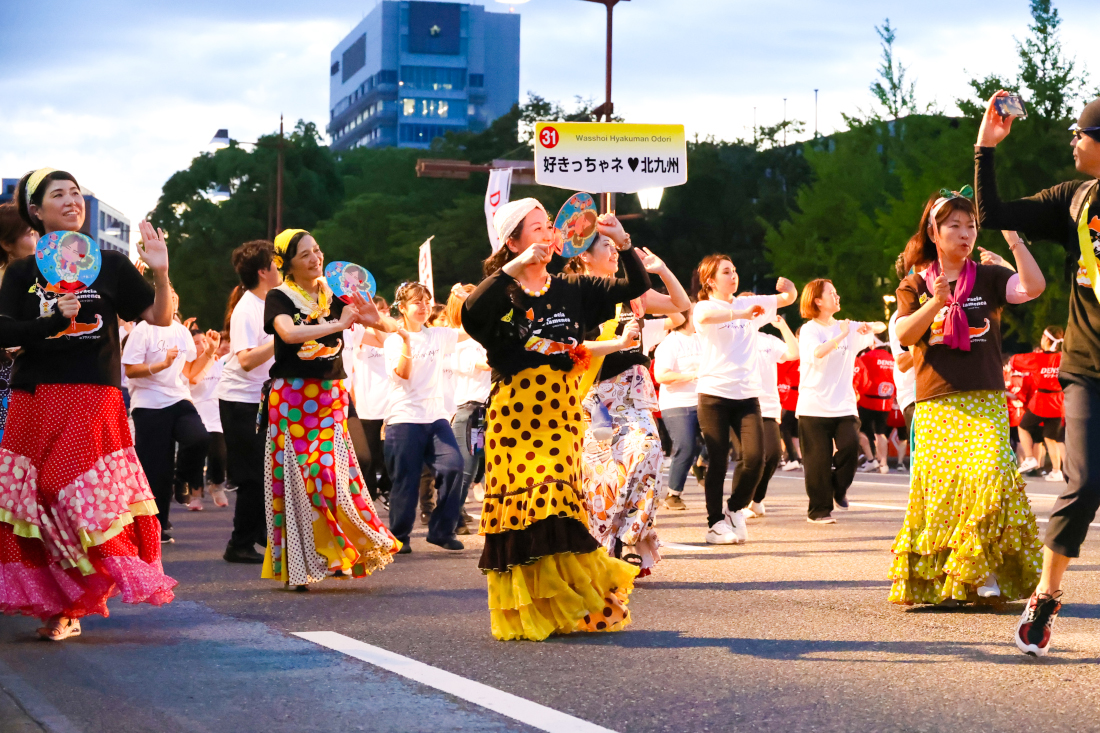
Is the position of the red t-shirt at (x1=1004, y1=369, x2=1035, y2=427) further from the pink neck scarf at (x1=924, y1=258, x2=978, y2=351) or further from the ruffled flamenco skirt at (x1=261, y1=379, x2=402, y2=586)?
the ruffled flamenco skirt at (x1=261, y1=379, x2=402, y2=586)

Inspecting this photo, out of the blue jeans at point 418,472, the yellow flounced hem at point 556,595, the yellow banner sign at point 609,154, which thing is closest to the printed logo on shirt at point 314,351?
the blue jeans at point 418,472

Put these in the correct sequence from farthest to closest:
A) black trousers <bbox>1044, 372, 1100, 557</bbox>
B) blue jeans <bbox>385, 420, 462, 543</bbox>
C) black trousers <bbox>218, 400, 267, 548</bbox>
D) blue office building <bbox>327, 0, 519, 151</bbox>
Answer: blue office building <bbox>327, 0, 519, 151</bbox>, blue jeans <bbox>385, 420, 462, 543</bbox>, black trousers <bbox>218, 400, 267, 548</bbox>, black trousers <bbox>1044, 372, 1100, 557</bbox>

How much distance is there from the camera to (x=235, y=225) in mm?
61688

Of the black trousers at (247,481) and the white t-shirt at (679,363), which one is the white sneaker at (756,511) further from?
the black trousers at (247,481)

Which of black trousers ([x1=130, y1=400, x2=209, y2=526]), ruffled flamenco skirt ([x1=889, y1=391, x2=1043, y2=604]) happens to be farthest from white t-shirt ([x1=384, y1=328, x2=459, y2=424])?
ruffled flamenco skirt ([x1=889, y1=391, x2=1043, y2=604])

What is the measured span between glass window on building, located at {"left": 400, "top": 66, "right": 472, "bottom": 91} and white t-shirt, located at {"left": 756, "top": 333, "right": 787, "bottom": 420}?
537 ft

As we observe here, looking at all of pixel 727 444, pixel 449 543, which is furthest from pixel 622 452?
pixel 727 444

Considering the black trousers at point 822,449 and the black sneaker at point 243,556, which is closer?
the black sneaker at point 243,556

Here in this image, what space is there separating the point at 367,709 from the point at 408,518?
17.8ft

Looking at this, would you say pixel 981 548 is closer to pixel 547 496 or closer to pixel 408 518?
pixel 547 496

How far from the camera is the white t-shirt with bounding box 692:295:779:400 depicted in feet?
35.0

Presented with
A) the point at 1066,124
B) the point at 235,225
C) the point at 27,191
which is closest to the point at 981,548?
the point at 27,191

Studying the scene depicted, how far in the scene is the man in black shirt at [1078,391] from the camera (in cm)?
553

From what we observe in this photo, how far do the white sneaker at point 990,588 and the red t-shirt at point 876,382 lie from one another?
12.7 meters
